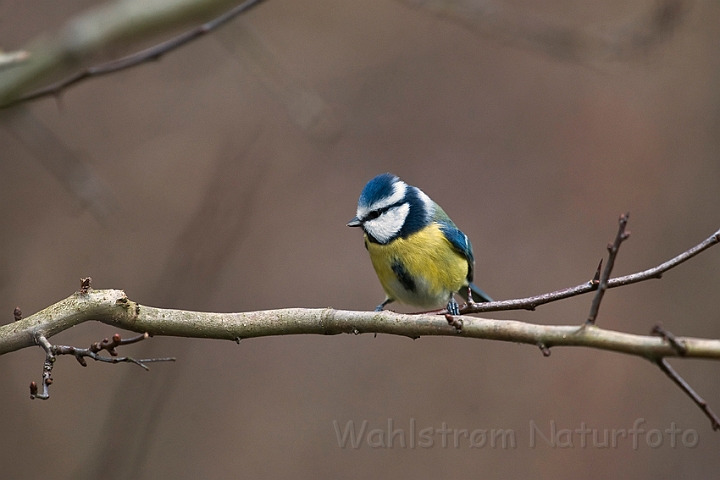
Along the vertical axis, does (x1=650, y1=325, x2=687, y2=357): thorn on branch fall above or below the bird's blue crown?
below

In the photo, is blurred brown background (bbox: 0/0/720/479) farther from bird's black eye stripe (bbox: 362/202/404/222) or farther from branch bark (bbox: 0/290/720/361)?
branch bark (bbox: 0/290/720/361)

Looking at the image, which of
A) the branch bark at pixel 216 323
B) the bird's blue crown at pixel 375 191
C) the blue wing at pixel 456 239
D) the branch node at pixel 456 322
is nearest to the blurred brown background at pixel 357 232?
the bird's blue crown at pixel 375 191

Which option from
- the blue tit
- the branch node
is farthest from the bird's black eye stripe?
the branch node

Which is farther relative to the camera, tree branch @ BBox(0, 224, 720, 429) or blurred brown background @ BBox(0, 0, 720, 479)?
blurred brown background @ BBox(0, 0, 720, 479)

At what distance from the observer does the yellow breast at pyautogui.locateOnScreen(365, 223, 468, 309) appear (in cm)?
237

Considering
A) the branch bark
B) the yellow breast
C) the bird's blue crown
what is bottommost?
the branch bark

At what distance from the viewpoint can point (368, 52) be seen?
448 centimetres

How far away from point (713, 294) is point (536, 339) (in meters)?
3.30

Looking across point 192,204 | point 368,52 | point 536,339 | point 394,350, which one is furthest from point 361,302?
point 536,339

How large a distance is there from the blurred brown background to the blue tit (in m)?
0.71

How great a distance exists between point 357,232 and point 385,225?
1.69 meters

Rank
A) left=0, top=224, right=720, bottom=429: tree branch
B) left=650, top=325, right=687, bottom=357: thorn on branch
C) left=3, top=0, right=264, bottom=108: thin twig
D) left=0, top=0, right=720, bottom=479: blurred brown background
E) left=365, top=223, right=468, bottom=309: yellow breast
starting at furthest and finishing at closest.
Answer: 1. left=0, top=0, right=720, bottom=479: blurred brown background
2. left=365, top=223, right=468, bottom=309: yellow breast
3. left=3, top=0, right=264, bottom=108: thin twig
4. left=0, top=224, right=720, bottom=429: tree branch
5. left=650, top=325, right=687, bottom=357: thorn on branch

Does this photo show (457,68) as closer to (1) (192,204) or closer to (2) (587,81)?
(2) (587,81)

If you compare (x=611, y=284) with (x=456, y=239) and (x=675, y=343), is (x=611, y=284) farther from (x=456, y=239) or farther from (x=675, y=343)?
(x=456, y=239)
